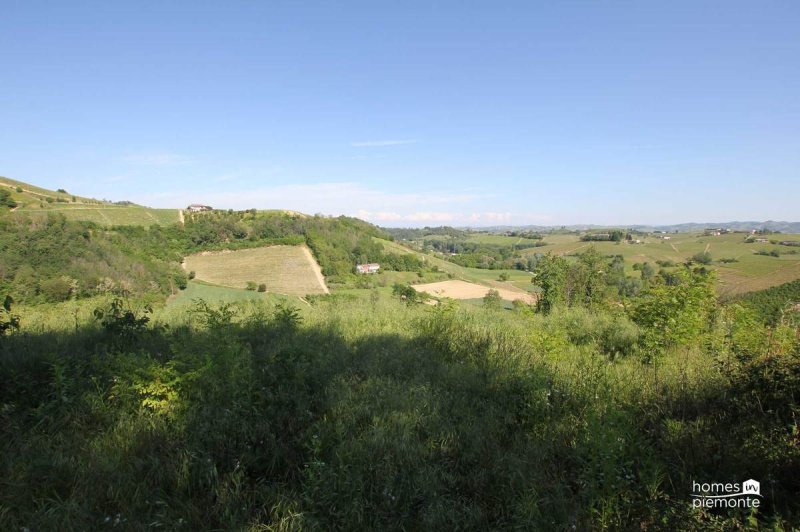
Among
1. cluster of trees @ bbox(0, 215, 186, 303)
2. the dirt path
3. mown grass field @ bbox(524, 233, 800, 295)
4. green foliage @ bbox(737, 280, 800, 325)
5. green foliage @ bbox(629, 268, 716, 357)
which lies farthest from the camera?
the dirt path

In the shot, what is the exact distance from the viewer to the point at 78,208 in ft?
211

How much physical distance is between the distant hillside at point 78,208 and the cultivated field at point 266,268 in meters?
18.9

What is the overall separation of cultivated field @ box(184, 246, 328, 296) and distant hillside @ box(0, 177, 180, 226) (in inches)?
745

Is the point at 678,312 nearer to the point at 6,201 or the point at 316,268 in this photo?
the point at 316,268

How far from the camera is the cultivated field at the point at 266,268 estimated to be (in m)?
47.1

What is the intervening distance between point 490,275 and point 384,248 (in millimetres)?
→ 24370

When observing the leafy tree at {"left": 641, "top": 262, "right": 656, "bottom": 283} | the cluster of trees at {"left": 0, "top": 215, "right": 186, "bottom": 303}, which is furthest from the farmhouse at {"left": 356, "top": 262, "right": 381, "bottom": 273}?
the leafy tree at {"left": 641, "top": 262, "right": 656, "bottom": 283}

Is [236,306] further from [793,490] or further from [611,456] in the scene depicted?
[793,490]

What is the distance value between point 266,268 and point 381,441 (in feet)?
178

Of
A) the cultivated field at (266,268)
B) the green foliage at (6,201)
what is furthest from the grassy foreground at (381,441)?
the green foliage at (6,201)

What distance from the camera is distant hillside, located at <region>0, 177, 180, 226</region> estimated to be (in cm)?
5800

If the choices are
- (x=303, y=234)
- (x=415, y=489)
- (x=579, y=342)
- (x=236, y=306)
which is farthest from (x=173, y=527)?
(x=303, y=234)

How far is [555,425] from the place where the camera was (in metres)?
3.58

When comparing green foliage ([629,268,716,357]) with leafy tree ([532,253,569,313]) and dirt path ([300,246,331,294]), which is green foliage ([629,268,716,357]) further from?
dirt path ([300,246,331,294])
